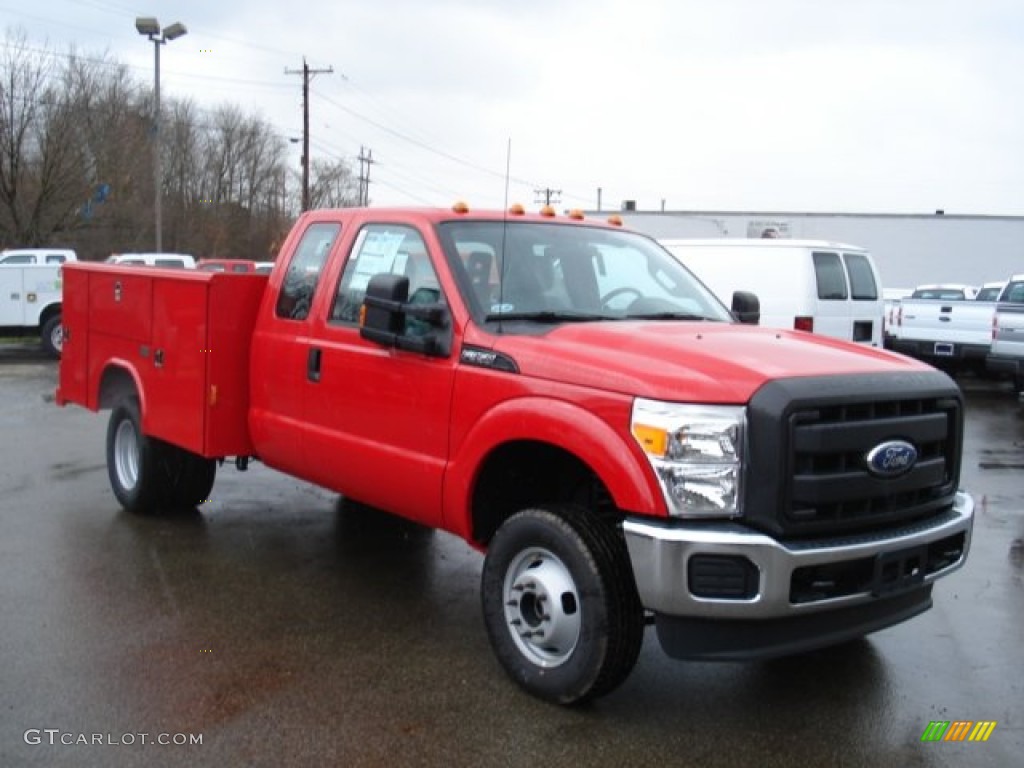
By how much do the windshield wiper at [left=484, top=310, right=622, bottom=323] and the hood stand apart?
154mm

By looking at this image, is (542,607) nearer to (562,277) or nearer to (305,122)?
(562,277)

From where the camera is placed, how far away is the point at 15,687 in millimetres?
4266

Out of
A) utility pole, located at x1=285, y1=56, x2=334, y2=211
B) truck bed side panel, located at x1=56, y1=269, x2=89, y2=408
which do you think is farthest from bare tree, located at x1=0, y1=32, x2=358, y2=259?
truck bed side panel, located at x1=56, y1=269, x2=89, y2=408

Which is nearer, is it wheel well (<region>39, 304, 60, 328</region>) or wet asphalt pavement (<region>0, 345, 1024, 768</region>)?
wet asphalt pavement (<region>0, 345, 1024, 768</region>)

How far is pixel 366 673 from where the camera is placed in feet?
14.8

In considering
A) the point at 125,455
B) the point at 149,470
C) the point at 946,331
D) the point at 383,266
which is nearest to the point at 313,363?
the point at 383,266

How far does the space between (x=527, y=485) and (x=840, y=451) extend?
156 centimetres

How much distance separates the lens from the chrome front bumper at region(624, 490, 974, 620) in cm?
363

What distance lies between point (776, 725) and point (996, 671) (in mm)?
1323

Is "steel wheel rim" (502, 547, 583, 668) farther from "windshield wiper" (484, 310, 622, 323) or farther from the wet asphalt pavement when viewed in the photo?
"windshield wiper" (484, 310, 622, 323)

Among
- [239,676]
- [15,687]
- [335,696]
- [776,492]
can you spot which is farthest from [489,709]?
[15,687]

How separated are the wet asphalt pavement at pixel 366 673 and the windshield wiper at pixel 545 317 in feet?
5.12

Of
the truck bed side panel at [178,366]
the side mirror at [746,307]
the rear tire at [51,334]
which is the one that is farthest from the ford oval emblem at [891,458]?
the rear tire at [51,334]

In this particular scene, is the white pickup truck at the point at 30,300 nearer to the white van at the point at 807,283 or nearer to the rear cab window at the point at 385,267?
the white van at the point at 807,283
